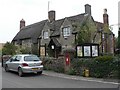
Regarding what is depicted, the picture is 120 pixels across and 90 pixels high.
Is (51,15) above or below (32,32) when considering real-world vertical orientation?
above

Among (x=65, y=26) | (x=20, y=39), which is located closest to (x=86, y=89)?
(x=65, y=26)

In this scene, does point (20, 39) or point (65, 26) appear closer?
point (65, 26)

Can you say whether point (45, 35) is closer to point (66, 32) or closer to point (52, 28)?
point (52, 28)

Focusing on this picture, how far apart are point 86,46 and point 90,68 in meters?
3.43

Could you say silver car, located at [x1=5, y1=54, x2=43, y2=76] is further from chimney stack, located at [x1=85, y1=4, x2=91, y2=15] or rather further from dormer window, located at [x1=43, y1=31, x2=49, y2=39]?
chimney stack, located at [x1=85, y1=4, x2=91, y2=15]

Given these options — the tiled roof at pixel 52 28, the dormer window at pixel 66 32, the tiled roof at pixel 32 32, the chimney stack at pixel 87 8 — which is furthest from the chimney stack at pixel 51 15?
the dormer window at pixel 66 32

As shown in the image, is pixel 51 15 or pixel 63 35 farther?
pixel 51 15

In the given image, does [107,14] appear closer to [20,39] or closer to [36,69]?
[20,39]

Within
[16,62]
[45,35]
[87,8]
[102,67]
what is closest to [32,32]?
[45,35]

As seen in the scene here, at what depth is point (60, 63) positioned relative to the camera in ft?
67.2

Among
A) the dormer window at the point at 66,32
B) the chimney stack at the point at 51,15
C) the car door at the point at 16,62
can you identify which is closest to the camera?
the car door at the point at 16,62

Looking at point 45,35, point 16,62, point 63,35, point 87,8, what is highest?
point 87,8

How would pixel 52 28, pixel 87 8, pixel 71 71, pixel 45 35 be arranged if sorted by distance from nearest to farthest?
pixel 71 71
pixel 87 8
pixel 52 28
pixel 45 35

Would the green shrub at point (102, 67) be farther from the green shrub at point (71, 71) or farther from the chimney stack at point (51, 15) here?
the chimney stack at point (51, 15)
